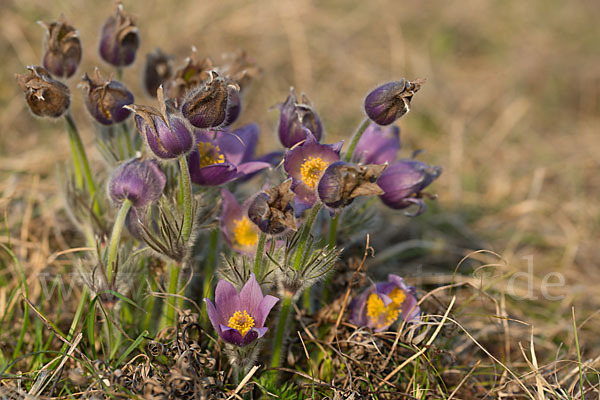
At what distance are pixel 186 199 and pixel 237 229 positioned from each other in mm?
316

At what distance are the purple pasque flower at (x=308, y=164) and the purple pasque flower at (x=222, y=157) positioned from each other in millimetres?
145

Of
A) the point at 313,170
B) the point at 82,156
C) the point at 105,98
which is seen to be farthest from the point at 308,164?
the point at 82,156

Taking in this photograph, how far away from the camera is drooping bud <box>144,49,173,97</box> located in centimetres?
214

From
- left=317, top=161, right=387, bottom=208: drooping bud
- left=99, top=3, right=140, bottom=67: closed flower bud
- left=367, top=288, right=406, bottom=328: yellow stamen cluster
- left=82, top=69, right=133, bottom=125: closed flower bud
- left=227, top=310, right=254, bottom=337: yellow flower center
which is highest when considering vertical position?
left=99, top=3, right=140, bottom=67: closed flower bud

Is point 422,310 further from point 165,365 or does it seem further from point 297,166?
point 165,365

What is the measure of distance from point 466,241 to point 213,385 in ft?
6.57

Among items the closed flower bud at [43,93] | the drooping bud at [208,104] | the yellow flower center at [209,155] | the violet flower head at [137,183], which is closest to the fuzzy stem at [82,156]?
the closed flower bud at [43,93]

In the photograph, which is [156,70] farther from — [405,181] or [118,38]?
[405,181]

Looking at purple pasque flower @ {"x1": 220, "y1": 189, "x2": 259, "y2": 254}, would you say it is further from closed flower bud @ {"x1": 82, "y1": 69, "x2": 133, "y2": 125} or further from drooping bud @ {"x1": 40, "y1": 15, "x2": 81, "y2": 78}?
drooping bud @ {"x1": 40, "y1": 15, "x2": 81, "y2": 78}

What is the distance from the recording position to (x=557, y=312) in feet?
→ 8.61

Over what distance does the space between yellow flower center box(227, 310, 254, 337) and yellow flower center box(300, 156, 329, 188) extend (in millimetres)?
425

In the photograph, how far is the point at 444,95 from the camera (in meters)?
4.69

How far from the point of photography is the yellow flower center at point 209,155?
1815 mm

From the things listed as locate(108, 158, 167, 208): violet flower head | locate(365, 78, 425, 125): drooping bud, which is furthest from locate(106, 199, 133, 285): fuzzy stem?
locate(365, 78, 425, 125): drooping bud
